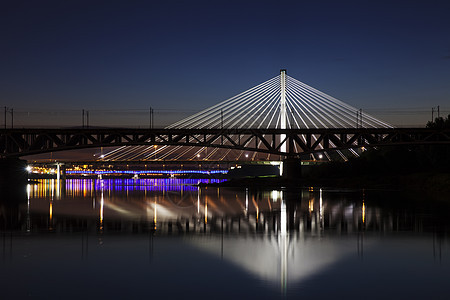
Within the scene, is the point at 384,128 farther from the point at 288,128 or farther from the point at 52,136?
the point at 52,136

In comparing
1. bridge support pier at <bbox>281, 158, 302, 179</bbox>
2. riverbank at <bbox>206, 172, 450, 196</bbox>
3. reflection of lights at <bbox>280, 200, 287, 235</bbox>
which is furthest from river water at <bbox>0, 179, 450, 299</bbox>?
bridge support pier at <bbox>281, 158, 302, 179</bbox>

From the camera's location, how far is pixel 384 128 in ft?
322

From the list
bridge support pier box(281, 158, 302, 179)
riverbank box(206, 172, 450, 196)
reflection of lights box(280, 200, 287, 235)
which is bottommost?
reflection of lights box(280, 200, 287, 235)

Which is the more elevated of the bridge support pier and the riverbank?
Result: the bridge support pier

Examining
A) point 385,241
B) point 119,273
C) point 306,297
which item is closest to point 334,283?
point 306,297

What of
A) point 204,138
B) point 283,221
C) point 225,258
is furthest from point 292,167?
point 225,258

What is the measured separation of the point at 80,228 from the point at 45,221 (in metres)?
4.68

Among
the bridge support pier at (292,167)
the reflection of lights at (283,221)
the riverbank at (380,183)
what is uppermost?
the bridge support pier at (292,167)

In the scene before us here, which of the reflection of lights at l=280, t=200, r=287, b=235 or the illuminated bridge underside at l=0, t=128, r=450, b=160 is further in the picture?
the illuminated bridge underside at l=0, t=128, r=450, b=160

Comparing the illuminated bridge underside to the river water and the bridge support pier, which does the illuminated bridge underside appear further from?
the river water

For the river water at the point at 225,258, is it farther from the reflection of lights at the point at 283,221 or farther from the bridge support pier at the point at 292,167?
the bridge support pier at the point at 292,167

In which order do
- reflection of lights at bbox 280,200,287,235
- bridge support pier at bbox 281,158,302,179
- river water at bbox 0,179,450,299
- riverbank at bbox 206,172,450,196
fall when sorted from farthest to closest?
bridge support pier at bbox 281,158,302,179 < riverbank at bbox 206,172,450,196 < reflection of lights at bbox 280,200,287,235 < river water at bbox 0,179,450,299

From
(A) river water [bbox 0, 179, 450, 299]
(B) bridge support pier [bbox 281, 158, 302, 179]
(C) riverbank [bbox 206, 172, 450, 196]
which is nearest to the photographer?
(A) river water [bbox 0, 179, 450, 299]

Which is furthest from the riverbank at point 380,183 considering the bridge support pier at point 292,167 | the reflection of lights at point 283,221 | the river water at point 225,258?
the river water at point 225,258
